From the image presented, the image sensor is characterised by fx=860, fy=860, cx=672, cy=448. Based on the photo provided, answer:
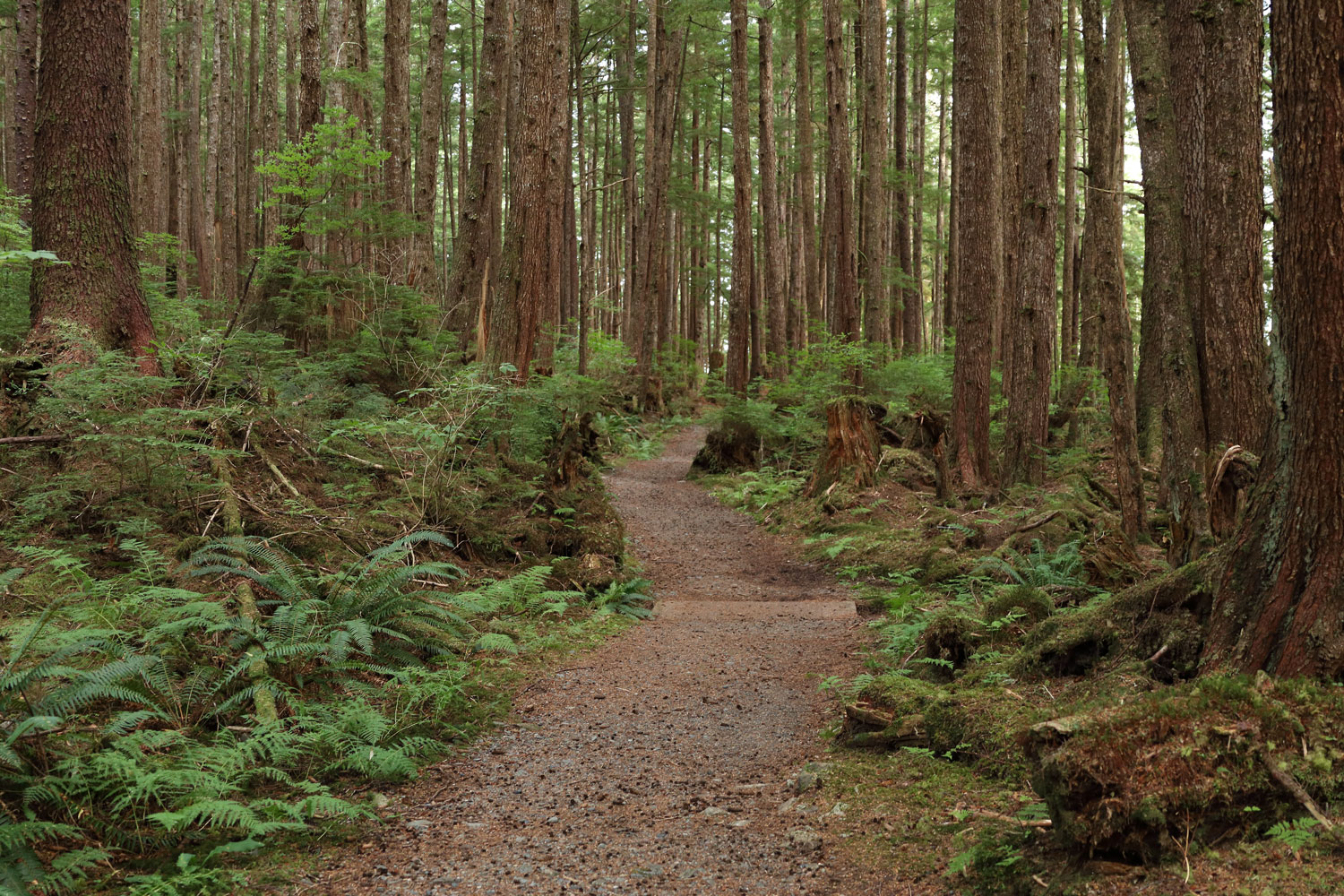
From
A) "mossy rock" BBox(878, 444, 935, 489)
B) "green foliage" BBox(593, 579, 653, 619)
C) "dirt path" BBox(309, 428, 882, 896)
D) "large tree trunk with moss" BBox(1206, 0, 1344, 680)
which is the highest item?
"large tree trunk with moss" BBox(1206, 0, 1344, 680)

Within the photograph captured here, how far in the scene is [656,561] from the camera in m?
9.85

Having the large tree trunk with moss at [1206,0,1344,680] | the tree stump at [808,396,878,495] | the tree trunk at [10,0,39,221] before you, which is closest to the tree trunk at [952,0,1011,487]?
the tree stump at [808,396,878,495]

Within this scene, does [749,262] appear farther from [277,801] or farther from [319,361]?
[277,801]

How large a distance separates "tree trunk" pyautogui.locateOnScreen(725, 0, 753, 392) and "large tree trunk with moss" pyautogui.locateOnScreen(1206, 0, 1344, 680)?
15.2 metres

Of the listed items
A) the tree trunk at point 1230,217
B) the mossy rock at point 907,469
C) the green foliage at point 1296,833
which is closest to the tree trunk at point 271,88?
the mossy rock at point 907,469

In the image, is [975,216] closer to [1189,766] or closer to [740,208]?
[740,208]

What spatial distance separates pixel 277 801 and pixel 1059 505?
7.50 m

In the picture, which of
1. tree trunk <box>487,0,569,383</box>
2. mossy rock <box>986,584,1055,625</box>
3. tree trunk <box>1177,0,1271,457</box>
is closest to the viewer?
mossy rock <box>986,584,1055,625</box>

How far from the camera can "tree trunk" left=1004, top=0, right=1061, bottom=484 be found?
10703mm

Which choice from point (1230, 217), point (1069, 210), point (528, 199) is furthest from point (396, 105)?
point (1069, 210)

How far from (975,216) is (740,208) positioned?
23.7 ft

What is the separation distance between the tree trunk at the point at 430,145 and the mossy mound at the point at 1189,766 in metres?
13.8

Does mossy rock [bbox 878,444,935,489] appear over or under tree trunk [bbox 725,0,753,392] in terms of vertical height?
under

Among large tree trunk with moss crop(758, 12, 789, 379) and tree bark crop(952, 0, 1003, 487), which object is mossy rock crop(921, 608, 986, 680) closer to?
tree bark crop(952, 0, 1003, 487)
